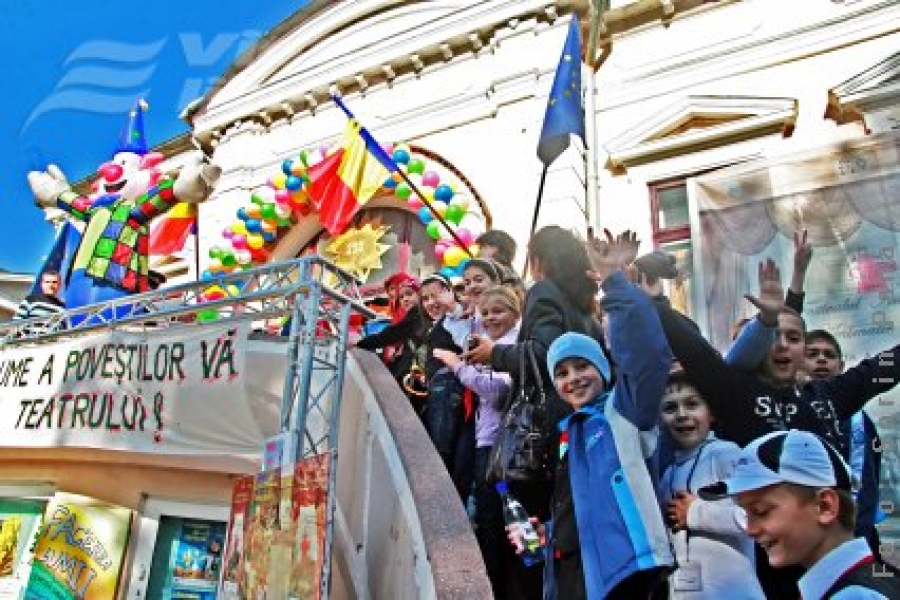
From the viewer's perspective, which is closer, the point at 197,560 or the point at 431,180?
the point at 197,560

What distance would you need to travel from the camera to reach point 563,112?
19.9 feet

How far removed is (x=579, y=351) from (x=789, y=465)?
916 millimetres

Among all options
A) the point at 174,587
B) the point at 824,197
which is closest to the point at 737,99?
the point at 824,197

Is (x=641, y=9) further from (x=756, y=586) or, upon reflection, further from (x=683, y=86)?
(x=756, y=586)

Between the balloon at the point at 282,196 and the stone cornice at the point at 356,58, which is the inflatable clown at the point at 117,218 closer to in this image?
the balloon at the point at 282,196

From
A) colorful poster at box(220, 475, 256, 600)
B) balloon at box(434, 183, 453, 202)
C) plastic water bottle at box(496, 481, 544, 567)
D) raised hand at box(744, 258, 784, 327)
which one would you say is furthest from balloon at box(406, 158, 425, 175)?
plastic water bottle at box(496, 481, 544, 567)

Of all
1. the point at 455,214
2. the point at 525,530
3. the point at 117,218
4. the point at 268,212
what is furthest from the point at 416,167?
the point at 525,530

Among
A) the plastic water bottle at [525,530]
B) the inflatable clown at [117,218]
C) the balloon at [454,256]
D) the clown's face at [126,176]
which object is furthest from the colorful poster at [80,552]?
the plastic water bottle at [525,530]

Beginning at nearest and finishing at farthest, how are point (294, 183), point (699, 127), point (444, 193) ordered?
point (699, 127), point (444, 193), point (294, 183)

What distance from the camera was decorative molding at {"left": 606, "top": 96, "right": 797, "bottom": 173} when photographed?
622cm

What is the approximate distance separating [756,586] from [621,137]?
17.6ft

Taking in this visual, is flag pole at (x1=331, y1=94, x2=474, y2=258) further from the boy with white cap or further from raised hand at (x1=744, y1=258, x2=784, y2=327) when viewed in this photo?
the boy with white cap

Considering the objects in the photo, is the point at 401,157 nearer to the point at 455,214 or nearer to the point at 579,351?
the point at 455,214

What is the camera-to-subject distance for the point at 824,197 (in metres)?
4.61
